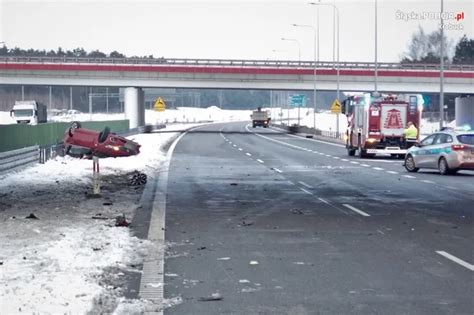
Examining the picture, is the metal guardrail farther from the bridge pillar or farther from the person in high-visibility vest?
the bridge pillar

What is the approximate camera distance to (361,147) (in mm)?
39688

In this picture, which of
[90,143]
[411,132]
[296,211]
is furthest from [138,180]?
[411,132]

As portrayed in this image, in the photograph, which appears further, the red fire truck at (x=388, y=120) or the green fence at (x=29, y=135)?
the red fire truck at (x=388, y=120)

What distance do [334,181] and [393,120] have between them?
1411 cm

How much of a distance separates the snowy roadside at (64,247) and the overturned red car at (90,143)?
10.9 metres

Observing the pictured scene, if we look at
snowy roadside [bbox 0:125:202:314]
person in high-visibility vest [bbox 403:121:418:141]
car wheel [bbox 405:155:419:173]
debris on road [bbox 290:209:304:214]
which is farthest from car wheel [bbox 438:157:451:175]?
debris on road [bbox 290:209:304:214]

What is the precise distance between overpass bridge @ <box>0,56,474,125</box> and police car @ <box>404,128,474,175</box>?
4955 centimetres

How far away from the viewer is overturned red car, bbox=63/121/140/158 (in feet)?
109

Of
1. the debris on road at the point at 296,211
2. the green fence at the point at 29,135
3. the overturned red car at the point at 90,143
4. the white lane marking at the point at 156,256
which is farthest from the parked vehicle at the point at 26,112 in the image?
the debris on road at the point at 296,211

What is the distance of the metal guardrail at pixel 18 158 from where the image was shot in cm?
2439

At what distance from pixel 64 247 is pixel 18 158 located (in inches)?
615

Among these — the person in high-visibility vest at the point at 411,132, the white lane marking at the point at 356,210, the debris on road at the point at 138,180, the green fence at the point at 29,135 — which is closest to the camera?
the white lane marking at the point at 356,210

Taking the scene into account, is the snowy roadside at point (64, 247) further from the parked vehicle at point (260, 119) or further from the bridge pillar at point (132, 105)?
the parked vehicle at point (260, 119)

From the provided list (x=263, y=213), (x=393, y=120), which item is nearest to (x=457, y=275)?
(x=263, y=213)
